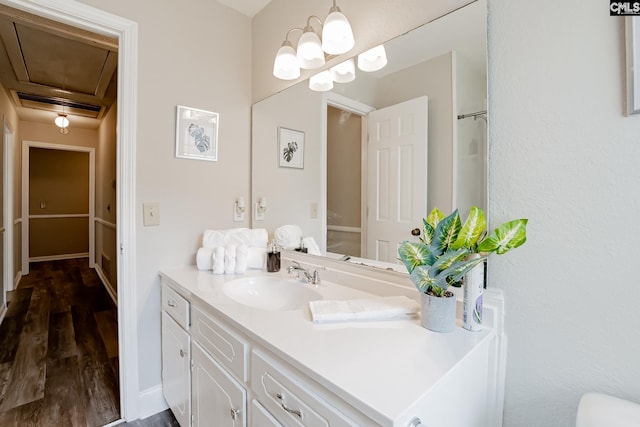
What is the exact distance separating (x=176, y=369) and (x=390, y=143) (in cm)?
148

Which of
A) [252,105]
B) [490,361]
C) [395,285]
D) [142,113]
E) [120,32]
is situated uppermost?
[120,32]

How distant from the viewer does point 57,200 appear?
5852 millimetres

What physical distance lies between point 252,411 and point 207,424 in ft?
1.41

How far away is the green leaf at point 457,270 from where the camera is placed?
82 cm

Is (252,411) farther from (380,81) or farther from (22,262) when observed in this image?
(22,262)

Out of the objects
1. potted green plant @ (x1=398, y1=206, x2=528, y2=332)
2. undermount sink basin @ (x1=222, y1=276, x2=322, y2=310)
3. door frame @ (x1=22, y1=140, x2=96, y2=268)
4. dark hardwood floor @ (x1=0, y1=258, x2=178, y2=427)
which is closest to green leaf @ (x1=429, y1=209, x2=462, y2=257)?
potted green plant @ (x1=398, y1=206, x2=528, y2=332)

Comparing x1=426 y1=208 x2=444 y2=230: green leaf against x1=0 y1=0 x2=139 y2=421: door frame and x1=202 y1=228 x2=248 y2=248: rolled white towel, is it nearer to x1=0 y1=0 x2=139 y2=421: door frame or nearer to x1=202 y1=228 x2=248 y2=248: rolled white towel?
x1=202 y1=228 x2=248 y2=248: rolled white towel

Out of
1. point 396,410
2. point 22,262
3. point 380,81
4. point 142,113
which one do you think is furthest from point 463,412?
point 22,262

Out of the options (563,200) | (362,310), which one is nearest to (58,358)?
(362,310)

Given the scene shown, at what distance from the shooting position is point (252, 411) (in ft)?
3.00

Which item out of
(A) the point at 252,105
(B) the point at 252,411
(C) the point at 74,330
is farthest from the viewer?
(C) the point at 74,330

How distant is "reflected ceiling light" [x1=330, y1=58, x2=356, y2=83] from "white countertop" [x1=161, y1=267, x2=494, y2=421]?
1.08m

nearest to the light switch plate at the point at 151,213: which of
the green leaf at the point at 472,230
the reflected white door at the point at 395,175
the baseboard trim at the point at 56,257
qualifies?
the reflected white door at the point at 395,175

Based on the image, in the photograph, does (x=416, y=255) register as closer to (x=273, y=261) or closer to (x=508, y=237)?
(x=508, y=237)
